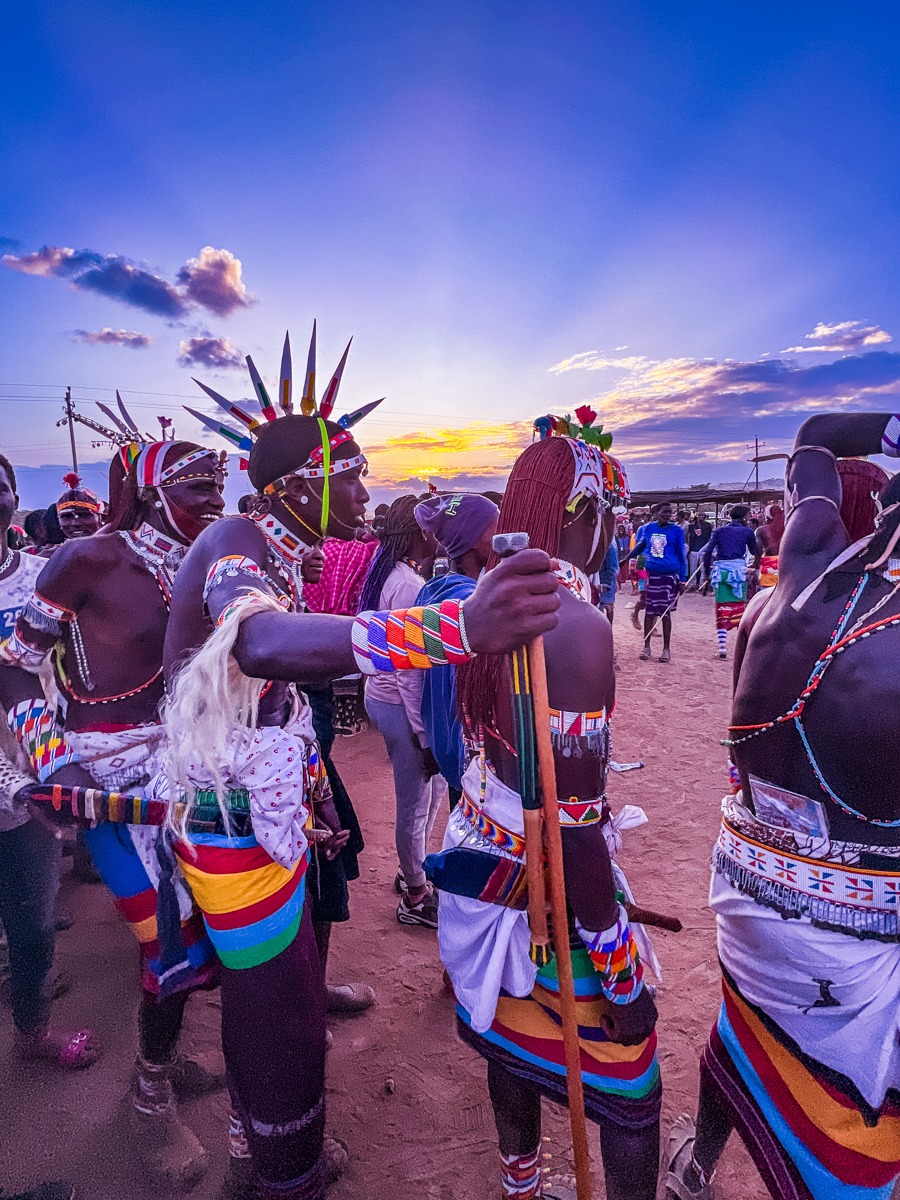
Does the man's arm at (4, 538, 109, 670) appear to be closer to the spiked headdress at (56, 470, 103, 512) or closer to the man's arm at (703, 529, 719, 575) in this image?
the spiked headdress at (56, 470, 103, 512)

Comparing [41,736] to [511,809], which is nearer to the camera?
[511,809]

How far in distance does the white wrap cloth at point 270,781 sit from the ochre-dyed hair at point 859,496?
1.90m

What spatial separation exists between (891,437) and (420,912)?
3.41 meters

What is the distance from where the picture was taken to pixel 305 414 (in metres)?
2.18

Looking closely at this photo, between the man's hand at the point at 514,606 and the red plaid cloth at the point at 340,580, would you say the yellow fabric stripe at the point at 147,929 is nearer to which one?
the man's hand at the point at 514,606

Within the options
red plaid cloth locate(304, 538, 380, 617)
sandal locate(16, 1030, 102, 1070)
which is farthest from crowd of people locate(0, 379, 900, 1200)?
red plaid cloth locate(304, 538, 380, 617)

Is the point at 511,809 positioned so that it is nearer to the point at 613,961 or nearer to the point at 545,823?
the point at 545,823

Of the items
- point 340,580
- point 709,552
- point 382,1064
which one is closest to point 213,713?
point 382,1064

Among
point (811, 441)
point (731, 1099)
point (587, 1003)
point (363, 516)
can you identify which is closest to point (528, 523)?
point (363, 516)

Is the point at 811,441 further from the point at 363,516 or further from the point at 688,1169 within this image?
the point at 688,1169

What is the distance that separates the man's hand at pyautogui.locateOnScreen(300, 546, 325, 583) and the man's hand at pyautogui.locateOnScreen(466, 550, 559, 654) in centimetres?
117

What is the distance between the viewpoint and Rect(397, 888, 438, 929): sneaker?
12.3ft

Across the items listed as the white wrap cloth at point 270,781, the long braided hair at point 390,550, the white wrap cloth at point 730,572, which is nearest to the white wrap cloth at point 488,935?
the white wrap cloth at point 270,781

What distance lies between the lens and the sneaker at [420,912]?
12.3ft
